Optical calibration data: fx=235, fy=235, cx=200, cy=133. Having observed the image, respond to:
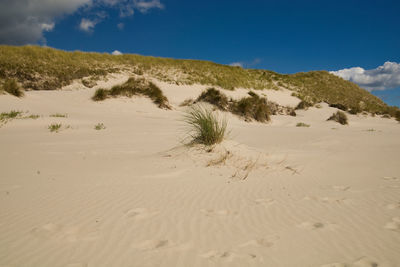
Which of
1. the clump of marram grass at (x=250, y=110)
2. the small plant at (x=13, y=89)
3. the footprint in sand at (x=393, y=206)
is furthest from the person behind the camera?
the clump of marram grass at (x=250, y=110)

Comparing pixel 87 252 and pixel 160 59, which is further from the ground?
A: pixel 160 59

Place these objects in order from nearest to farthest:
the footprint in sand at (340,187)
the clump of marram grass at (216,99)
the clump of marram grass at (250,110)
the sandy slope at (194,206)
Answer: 1. the sandy slope at (194,206)
2. the footprint in sand at (340,187)
3. the clump of marram grass at (250,110)
4. the clump of marram grass at (216,99)

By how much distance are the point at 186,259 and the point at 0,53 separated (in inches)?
805

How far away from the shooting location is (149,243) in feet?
5.54

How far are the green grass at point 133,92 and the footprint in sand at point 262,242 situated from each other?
10.6 metres

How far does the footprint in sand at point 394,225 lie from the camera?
1872 millimetres

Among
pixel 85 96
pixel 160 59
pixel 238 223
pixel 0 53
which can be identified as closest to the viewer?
pixel 238 223

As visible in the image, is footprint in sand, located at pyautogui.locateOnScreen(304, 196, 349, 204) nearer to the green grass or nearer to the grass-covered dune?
the green grass

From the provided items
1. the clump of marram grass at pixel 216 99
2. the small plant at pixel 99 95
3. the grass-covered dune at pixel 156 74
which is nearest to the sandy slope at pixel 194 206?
the small plant at pixel 99 95

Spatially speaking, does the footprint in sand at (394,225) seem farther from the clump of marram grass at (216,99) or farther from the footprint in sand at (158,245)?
the clump of marram grass at (216,99)

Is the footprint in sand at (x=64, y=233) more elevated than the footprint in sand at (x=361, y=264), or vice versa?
the footprint in sand at (x=361, y=264)

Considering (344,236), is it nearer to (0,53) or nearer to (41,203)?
(41,203)

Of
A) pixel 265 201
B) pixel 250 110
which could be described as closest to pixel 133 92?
pixel 250 110

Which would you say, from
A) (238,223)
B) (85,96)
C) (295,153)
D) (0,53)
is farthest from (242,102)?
(0,53)
